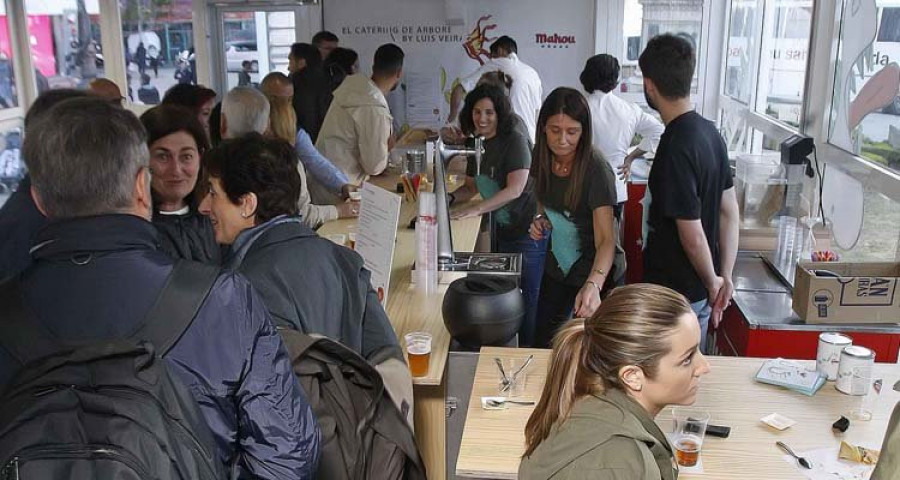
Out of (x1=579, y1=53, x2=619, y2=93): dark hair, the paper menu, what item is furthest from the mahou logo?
the paper menu

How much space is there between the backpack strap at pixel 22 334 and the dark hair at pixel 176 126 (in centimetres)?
129

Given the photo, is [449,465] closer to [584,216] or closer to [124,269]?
[584,216]

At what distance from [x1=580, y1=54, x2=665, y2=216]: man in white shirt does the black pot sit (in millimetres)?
2322

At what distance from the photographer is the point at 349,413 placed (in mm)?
1786

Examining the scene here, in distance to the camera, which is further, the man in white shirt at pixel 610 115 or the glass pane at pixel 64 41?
the glass pane at pixel 64 41

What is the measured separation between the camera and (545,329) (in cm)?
320

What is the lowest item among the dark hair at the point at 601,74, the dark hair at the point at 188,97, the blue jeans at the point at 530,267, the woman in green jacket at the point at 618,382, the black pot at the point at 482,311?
the blue jeans at the point at 530,267

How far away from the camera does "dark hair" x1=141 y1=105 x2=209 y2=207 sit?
256 centimetres

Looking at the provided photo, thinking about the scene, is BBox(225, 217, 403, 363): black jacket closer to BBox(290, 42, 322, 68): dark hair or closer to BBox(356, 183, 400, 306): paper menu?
BBox(356, 183, 400, 306): paper menu

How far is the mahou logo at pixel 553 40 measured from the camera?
7.66 metres

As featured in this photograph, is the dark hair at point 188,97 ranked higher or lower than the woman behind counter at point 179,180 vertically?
higher

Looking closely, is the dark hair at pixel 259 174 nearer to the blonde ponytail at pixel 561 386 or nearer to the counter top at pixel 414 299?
the counter top at pixel 414 299

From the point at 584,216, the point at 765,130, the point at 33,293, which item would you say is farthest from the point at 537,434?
the point at 765,130

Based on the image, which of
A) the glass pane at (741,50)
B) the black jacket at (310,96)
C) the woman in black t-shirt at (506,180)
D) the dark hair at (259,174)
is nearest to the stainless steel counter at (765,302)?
the woman in black t-shirt at (506,180)
